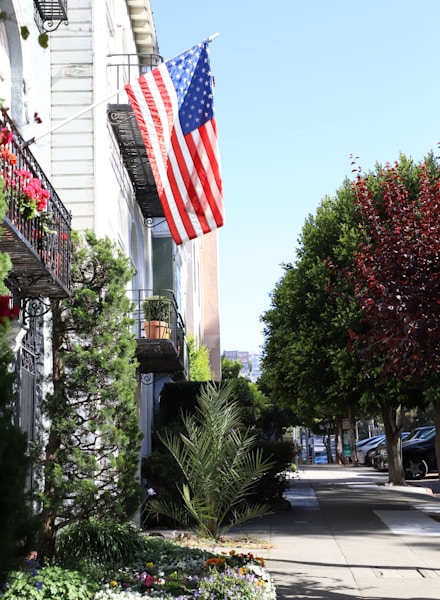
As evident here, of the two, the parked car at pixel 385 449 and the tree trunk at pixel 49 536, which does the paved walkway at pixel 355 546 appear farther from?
the parked car at pixel 385 449

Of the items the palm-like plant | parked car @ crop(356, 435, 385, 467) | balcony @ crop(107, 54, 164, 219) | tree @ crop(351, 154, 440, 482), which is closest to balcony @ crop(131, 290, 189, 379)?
balcony @ crop(107, 54, 164, 219)

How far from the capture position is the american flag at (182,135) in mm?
13789

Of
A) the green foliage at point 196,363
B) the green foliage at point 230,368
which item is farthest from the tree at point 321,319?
the green foliage at point 230,368

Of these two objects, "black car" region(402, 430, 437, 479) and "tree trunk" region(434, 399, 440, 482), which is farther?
"black car" region(402, 430, 437, 479)

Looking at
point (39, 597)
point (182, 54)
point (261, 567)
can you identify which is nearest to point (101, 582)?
point (39, 597)

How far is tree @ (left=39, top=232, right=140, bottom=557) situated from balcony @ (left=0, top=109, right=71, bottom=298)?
0.59 metres

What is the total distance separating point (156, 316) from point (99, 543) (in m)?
9.91

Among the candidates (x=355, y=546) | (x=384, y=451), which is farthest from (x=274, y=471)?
(x=384, y=451)

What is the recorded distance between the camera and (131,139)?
19438 millimetres

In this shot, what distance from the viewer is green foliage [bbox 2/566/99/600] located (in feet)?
27.9

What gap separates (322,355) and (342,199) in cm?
461

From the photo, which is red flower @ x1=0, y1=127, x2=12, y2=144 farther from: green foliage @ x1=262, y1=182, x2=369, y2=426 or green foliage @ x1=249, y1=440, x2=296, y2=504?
green foliage @ x1=262, y1=182, x2=369, y2=426

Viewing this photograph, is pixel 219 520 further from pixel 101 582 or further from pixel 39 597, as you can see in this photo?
pixel 39 597

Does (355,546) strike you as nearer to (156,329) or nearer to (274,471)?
(274,471)
